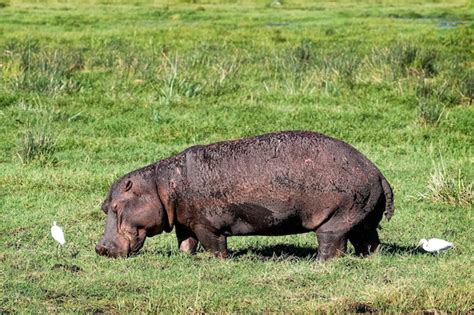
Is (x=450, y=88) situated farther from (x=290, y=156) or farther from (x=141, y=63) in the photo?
(x=290, y=156)

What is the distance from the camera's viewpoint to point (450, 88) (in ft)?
58.2

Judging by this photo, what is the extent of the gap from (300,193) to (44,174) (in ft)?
17.4

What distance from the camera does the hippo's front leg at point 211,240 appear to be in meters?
7.68

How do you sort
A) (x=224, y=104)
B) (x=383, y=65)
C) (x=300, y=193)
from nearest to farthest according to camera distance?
(x=300, y=193)
(x=224, y=104)
(x=383, y=65)

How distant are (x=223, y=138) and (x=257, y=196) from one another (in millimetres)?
7028

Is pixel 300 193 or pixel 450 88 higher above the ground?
pixel 300 193

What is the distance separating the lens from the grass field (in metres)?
6.60

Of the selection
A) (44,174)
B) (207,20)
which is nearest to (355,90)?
(44,174)

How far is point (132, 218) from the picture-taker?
772 centimetres

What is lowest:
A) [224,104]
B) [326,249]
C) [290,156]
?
[224,104]

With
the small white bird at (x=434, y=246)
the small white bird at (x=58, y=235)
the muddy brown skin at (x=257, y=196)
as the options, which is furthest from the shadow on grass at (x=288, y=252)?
the small white bird at (x=58, y=235)

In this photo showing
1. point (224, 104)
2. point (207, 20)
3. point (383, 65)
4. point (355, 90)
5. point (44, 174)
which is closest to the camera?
point (44, 174)

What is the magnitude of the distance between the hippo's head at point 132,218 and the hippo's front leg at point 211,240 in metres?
0.24

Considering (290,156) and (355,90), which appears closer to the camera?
(290,156)
